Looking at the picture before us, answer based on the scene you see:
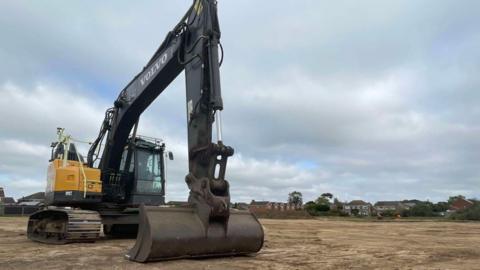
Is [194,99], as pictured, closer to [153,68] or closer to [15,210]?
[153,68]

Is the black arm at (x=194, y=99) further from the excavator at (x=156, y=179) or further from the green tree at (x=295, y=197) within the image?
the green tree at (x=295, y=197)

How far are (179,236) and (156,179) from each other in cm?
582

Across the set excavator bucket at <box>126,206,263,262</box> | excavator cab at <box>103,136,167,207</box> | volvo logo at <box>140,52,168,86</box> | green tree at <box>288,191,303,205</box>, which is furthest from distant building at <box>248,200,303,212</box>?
excavator bucket at <box>126,206,263,262</box>

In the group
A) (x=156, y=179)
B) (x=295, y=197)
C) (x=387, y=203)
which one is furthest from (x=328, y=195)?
(x=156, y=179)

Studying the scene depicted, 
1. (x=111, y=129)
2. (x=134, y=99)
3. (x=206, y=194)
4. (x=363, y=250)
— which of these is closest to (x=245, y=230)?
(x=206, y=194)

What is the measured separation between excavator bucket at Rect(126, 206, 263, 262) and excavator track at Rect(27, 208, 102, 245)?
370 centimetres

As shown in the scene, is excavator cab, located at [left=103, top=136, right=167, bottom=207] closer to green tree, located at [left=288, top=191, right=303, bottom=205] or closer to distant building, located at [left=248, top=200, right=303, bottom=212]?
distant building, located at [left=248, top=200, right=303, bottom=212]

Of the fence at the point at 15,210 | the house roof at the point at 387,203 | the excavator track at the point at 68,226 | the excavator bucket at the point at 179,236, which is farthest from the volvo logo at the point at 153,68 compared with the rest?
the house roof at the point at 387,203

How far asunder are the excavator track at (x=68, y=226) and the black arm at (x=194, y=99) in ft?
5.62

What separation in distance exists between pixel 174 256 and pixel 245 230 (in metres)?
1.51

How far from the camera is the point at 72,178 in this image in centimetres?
1119

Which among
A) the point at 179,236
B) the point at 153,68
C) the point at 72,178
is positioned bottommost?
the point at 179,236

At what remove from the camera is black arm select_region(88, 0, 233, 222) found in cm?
746

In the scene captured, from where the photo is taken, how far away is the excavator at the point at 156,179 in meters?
7.22
